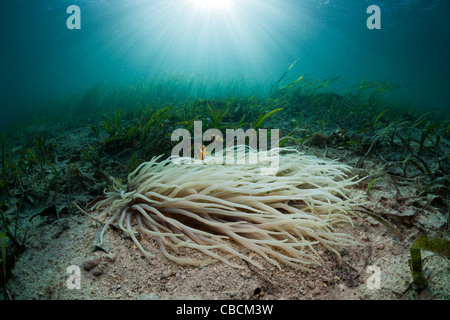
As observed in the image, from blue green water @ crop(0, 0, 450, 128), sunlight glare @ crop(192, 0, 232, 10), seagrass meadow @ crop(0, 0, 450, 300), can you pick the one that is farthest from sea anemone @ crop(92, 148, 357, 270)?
sunlight glare @ crop(192, 0, 232, 10)

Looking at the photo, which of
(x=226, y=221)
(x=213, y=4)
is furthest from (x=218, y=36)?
(x=226, y=221)

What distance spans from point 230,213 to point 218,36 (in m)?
65.1

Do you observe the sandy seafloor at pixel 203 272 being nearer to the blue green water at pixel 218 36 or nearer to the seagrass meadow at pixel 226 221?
the seagrass meadow at pixel 226 221

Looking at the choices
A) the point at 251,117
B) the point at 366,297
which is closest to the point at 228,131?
the point at 251,117

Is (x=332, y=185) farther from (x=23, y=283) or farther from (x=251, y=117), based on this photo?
(x=251, y=117)

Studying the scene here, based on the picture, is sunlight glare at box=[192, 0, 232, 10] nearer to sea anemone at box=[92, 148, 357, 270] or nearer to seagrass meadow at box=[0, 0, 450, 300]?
seagrass meadow at box=[0, 0, 450, 300]

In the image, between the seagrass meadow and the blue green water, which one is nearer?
the seagrass meadow

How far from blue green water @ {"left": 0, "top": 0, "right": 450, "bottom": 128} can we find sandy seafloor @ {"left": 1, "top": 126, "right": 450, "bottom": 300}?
1217 cm

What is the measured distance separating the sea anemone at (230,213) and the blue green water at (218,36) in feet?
38.5

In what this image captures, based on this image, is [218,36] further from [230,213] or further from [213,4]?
[230,213]

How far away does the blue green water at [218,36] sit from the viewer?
2834 centimetres

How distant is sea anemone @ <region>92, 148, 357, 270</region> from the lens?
1.61 meters

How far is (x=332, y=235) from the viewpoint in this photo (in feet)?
5.53

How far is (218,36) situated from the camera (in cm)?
5800
